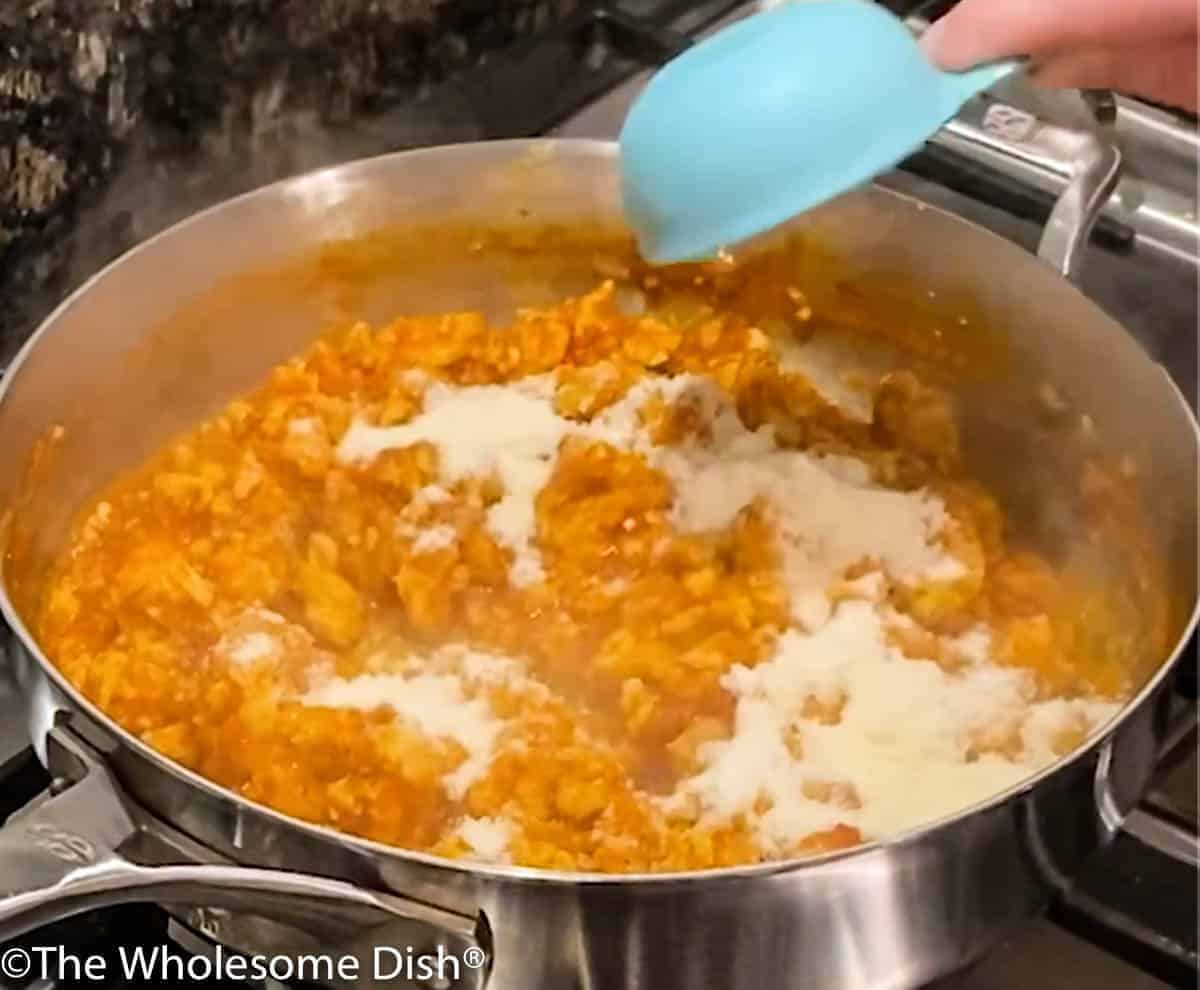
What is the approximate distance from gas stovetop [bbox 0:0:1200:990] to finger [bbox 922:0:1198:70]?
190mm

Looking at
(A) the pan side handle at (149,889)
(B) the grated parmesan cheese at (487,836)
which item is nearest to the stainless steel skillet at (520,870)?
(A) the pan side handle at (149,889)

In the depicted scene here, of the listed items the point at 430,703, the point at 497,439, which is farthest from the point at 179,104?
the point at 430,703

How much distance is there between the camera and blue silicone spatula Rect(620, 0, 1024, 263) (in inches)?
25.3

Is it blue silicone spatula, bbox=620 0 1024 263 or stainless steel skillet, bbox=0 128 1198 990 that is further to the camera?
blue silicone spatula, bbox=620 0 1024 263

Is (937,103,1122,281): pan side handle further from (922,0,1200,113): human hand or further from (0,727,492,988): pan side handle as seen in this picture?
(0,727,492,988): pan side handle

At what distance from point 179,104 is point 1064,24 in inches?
16.6

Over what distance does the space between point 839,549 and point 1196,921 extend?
216 millimetres

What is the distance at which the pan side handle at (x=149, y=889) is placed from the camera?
1.61ft

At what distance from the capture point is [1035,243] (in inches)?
36.2

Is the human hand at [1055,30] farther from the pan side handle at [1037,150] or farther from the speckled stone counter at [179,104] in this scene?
the speckled stone counter at [179,104]

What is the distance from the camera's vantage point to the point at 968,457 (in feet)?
2.82

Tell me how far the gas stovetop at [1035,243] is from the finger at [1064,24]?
19 cm

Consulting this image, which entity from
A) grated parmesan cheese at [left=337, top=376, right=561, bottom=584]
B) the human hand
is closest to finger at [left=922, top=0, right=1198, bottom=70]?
the human hand

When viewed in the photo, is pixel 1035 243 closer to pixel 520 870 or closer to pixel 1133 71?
pixel 1133 71
